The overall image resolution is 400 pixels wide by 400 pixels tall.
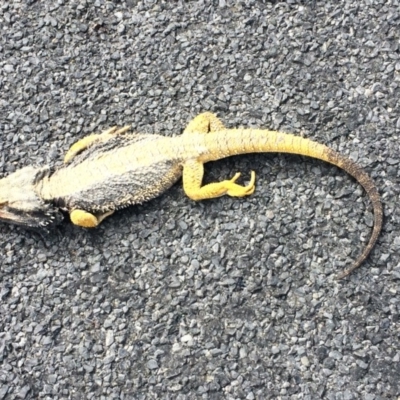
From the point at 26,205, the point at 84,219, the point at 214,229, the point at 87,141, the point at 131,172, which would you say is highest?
the point at 87,141

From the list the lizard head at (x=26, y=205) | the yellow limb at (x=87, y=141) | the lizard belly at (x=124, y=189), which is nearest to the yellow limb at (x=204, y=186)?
the lizard belly at (x=124, y=189)

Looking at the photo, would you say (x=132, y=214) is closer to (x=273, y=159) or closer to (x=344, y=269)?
(x=273, y=159)

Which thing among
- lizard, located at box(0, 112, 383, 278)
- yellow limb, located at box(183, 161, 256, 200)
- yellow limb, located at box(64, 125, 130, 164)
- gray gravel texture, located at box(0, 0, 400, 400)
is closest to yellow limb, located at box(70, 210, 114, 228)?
A: lizard, located at box(0, 112, 383, 278)

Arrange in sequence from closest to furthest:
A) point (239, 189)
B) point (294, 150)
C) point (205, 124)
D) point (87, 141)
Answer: point (294, 150) < point (239, 189) < point (205, 124) < point (87, 141)

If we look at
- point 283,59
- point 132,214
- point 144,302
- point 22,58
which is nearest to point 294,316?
point 144,302

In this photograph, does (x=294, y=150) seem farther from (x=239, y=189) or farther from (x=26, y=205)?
A: (x=26, y=205)

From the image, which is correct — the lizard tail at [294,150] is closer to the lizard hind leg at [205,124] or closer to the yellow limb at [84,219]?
the lizard hind leg at [205,124]

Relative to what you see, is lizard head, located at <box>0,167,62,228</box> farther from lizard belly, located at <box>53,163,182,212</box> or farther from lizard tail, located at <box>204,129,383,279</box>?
lizard tail, located at <box>204,129,383,279</box>

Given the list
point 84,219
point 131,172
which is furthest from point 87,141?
point 84,219
